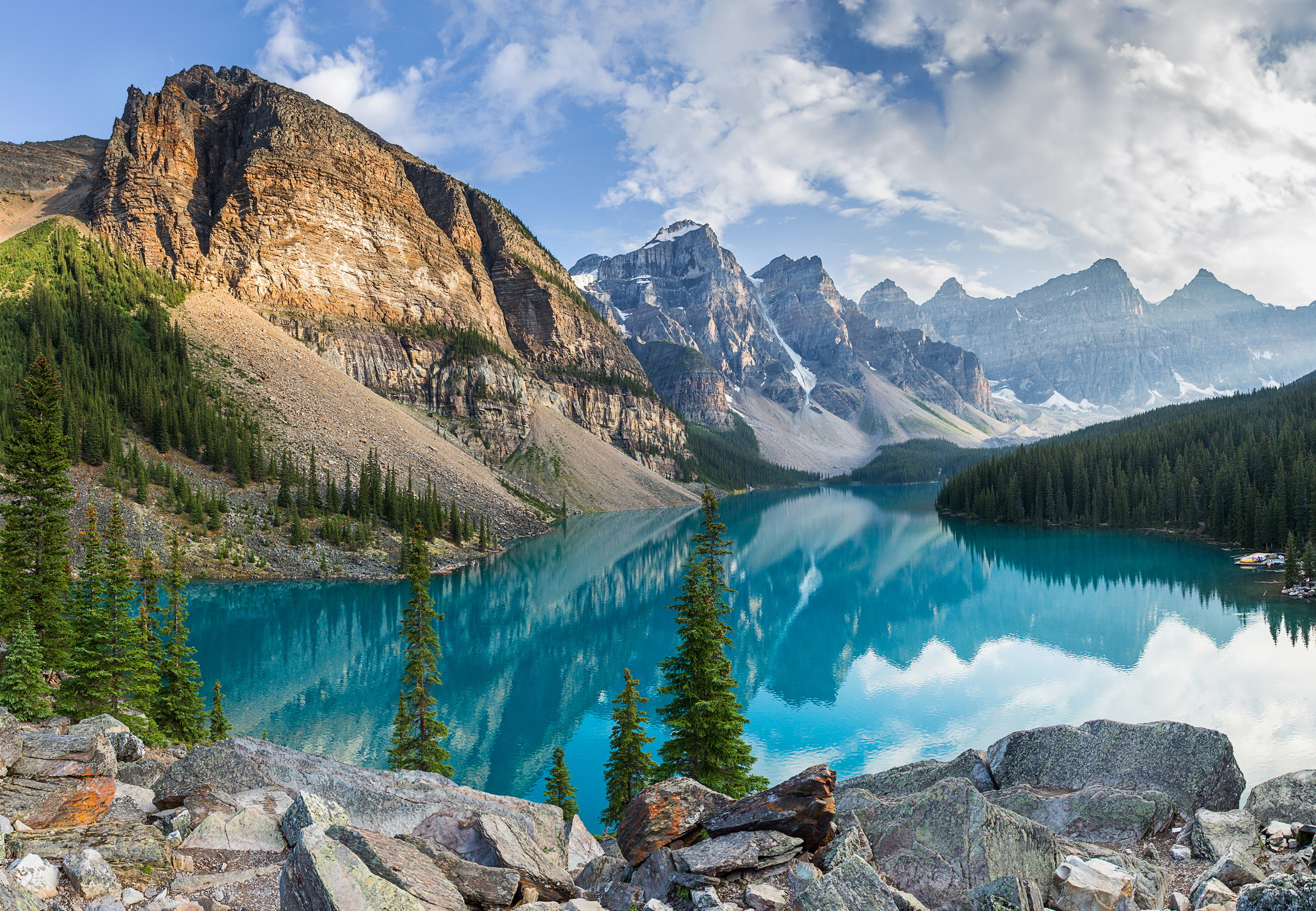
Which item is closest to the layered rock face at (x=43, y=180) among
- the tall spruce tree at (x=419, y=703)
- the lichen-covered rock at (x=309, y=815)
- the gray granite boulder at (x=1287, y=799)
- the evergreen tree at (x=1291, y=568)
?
the tall spruce tree at (x=419, y=703)

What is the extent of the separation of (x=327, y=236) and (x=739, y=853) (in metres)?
143

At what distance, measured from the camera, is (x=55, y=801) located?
873 cm

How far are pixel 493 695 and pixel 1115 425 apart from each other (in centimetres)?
15032

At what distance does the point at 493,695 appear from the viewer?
3306 centimetres

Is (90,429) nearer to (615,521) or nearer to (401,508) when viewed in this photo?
(401,508)

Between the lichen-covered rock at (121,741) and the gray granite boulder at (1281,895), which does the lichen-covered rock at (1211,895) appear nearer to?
the gray granite boulder at (1281,895)

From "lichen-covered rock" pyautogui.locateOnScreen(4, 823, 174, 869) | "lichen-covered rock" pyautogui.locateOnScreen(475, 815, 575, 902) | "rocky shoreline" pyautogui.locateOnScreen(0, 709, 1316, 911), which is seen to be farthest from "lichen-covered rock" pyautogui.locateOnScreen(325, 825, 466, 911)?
"lichen-covered rock" pyautogui.locateOnScreen(4, 823, 174, 869)

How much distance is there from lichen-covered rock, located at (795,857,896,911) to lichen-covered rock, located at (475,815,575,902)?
283 centimetres

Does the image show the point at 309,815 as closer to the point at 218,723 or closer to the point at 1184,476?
the point at 218,723

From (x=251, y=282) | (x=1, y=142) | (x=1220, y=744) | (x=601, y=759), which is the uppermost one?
(x=1, y=142)

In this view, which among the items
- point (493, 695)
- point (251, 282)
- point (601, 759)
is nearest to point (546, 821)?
point (601, 759)

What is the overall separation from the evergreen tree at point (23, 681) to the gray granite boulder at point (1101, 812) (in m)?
20.9

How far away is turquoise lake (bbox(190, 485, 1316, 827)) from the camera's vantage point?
26.9m

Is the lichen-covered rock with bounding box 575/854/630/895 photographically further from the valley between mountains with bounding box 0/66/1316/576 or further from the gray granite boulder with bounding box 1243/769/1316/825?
the valley between mountains with bounding box 0/66/1316/576
